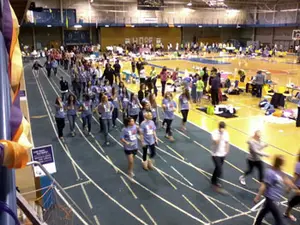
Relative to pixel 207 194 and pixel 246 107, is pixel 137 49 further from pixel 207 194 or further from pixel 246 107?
pixel 207 194

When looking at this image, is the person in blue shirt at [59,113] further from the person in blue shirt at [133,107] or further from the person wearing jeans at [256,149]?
the person wearing jeans at [256,149]

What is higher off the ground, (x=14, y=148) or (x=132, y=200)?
(x=14, y=148)

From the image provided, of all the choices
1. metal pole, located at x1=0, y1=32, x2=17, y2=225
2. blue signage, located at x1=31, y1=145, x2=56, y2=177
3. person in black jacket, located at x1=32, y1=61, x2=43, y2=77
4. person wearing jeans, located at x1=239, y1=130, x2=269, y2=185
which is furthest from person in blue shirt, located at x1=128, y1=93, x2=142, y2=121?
person in black jacket, located at x1=32, y1=61, x2=43, y2=77

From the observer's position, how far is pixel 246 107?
16359 mm

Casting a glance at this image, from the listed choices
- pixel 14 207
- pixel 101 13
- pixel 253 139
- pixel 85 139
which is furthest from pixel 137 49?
pixel 14 207

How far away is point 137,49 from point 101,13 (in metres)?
8.45

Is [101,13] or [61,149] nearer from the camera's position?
[61,149]

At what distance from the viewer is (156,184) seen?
800 centimetres

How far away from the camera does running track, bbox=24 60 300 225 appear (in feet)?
21.9

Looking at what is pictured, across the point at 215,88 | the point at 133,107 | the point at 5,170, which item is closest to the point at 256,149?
the point at 133,107

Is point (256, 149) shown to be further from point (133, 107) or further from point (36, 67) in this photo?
point (36, 67)

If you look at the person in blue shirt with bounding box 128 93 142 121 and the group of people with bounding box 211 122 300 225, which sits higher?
the person in blue shirt with bounding box 128 93 142 121

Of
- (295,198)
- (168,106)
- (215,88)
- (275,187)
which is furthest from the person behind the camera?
(215,88)

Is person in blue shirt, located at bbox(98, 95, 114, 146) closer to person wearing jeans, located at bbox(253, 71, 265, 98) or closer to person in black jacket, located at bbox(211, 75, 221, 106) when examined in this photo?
person in black jacket, located at bbox(211, 75, 221, 106)
